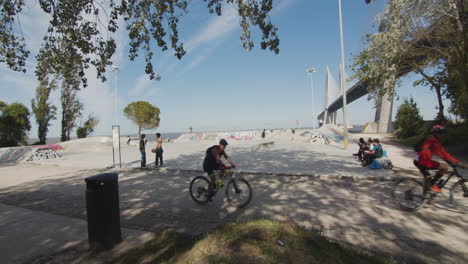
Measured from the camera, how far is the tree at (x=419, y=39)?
10.8 meters

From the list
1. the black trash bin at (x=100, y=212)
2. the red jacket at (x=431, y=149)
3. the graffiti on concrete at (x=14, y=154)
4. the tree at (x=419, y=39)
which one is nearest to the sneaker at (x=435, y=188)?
the red jacket at (x=431, y=149)

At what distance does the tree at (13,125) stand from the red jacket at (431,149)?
125 ft

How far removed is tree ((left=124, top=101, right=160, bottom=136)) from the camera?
1935 inches

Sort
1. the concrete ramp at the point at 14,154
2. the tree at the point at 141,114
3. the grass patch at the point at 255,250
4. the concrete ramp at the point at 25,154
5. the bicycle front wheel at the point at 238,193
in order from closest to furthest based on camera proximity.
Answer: the grass patch at the point at 255,250
the bicycle front wheel at the point at 238,193
the concrete ramp at the point at 25,154
the concrete ramp at the point at 14,154
the tree at the point at 141,114

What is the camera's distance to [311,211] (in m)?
4.93

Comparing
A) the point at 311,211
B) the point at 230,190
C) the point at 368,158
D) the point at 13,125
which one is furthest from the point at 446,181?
the point at 13,125

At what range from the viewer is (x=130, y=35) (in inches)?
196

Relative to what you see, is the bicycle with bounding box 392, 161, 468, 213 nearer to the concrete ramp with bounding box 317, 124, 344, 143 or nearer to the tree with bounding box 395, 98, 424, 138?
the concrete ramp with bounding box 317, 124, 344, 143

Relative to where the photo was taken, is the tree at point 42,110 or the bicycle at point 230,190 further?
the tree at point 42,110

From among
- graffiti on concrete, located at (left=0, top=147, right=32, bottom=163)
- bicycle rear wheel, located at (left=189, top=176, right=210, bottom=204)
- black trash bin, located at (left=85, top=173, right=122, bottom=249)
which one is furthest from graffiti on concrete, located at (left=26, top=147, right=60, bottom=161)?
black trash bin, located at (left=85, top=173, right=122, bottom=249)

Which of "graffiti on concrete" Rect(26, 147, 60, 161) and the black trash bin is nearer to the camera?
the black trash bin

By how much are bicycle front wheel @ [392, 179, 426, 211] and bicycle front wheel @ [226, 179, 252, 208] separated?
328 cm

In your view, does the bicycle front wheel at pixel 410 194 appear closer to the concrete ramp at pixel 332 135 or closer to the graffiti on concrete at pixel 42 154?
the concrete ramp at pixel 332 135

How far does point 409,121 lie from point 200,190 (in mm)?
A: 26793
